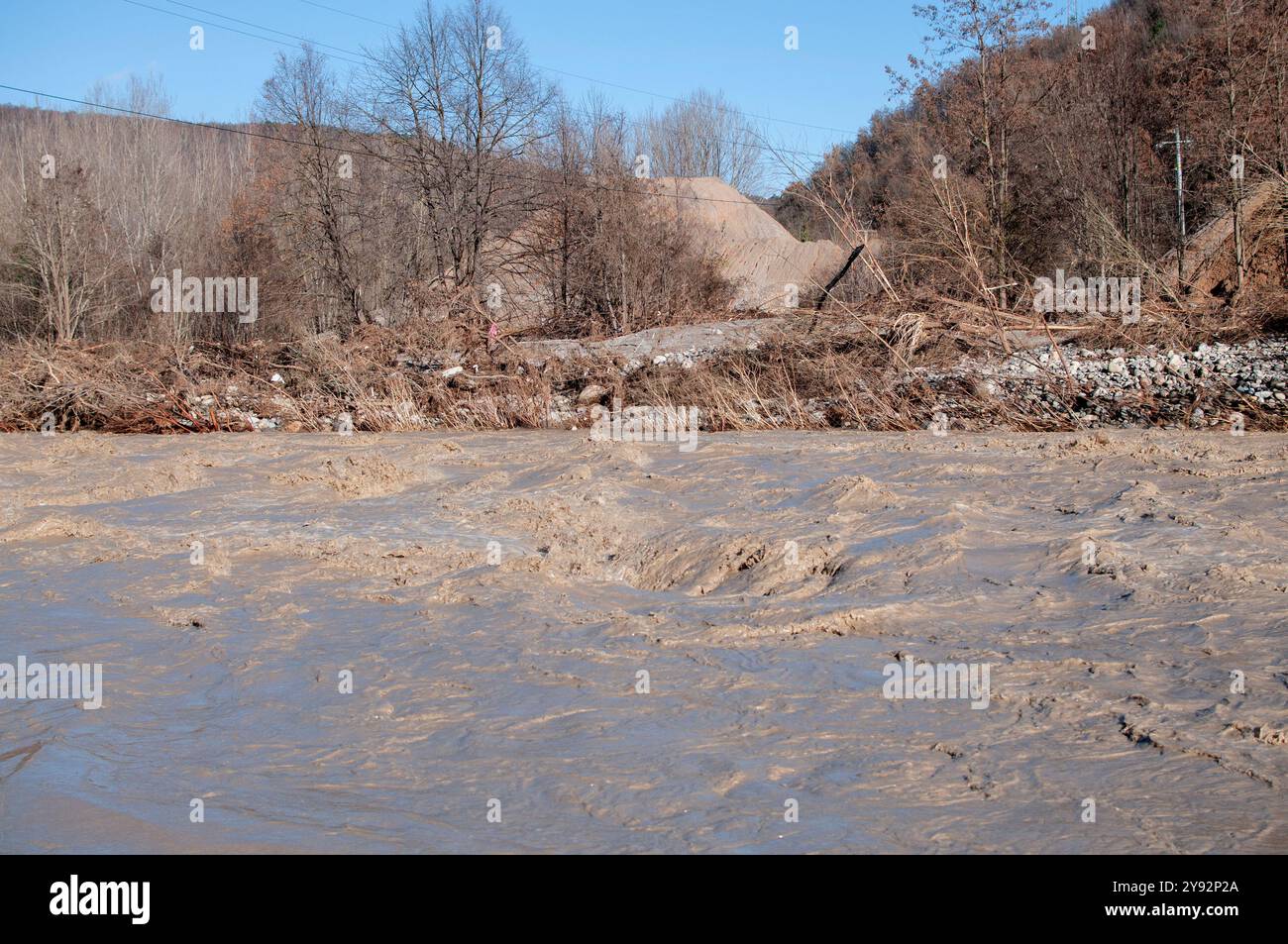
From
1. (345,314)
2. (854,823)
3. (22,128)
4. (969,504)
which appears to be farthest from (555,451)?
(22,128)

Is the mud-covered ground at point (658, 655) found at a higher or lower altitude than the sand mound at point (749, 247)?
lower

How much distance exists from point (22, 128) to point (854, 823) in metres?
49.7

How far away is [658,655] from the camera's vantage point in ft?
21.3

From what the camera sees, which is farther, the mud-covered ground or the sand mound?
the sand mound

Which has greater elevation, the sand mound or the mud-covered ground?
the sand mound

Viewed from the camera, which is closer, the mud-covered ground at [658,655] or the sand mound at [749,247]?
the mud-covered ground at [658,655]

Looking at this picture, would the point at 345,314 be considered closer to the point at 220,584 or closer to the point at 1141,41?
the point at 220,584

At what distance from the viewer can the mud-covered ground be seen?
4.48 m

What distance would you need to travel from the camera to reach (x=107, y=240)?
1276 inches

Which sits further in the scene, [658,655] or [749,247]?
[749,247]

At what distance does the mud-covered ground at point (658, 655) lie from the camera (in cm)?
448

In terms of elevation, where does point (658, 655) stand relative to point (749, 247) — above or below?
below
